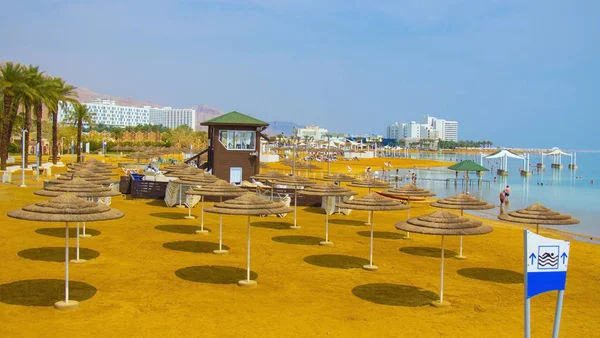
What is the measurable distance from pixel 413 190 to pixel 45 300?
1470 cm

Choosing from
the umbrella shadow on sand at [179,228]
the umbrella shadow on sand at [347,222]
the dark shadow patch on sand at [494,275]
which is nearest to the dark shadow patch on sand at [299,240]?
the umbrella shadow on sand at [179,228]

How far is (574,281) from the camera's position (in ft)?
54.3

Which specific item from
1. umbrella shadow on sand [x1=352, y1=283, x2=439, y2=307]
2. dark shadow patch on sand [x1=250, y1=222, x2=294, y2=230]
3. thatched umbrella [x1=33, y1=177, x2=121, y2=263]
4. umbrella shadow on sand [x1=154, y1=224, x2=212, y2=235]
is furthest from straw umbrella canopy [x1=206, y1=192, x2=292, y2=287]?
dark shadow patch on sand [x1=250, y1=222, x2=294, y2=230]

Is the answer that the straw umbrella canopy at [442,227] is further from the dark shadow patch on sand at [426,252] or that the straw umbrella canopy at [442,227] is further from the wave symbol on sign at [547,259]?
the wave symbol on sign at [547,259]

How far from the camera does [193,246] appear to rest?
19281 millimetres

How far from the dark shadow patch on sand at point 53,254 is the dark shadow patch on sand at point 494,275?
1093cm

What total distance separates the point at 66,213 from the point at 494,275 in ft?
39.0

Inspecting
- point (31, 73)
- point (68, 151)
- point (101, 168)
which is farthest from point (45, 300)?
point (68, 151)

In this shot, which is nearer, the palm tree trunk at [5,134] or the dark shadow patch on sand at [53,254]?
the dark shadow patch on sand at [53,254]

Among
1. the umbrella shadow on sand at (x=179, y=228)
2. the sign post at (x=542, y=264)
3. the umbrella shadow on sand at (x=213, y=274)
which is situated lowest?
the umbrella shadow on sand at (x=213, y=274)

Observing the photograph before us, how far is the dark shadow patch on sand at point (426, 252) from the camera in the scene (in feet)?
64.3

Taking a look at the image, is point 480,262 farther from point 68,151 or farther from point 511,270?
point 68,151

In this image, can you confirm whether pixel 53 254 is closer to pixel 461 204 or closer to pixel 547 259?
pixel 461 204

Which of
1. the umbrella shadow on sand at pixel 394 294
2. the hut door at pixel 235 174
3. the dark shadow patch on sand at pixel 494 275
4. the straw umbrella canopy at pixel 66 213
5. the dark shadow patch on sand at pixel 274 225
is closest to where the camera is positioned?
the straw umbrella canopy at pixel 66 213
